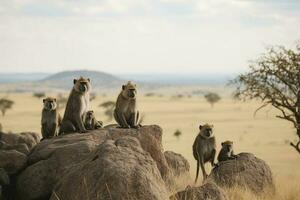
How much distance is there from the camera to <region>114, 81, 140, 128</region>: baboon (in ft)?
45.2

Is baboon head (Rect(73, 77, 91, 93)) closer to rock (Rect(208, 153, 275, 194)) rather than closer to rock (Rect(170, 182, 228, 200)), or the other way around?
rock (Rect(208, 153, 275, 194))

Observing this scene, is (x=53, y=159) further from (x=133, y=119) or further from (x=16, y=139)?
(x=16, y=139)

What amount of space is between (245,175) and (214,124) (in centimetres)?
4778

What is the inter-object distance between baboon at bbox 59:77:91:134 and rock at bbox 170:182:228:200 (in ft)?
12.3

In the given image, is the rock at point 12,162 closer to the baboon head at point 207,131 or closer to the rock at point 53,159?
the rock at point 53,159

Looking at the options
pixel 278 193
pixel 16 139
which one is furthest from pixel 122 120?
pixel 16 139

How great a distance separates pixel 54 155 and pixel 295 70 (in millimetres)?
12935

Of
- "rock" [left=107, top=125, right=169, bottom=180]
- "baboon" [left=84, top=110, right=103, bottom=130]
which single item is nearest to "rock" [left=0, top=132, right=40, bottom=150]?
"baboon" [left=84, top=110, right=103, bottom=130]

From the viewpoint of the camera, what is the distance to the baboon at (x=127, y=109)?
45.2ft

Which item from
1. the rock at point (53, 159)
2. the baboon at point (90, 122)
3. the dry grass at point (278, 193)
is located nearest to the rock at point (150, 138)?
the rock at point (53, 159)

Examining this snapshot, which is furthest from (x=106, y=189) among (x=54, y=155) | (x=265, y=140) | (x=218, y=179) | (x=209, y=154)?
(x=265, y=140)

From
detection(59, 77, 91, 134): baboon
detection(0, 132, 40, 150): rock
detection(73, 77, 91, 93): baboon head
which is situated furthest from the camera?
detection(0, 132, 40, 150): rock

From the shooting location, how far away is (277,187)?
52.5 ft

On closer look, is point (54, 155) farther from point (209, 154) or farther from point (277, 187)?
point (277, 187)
